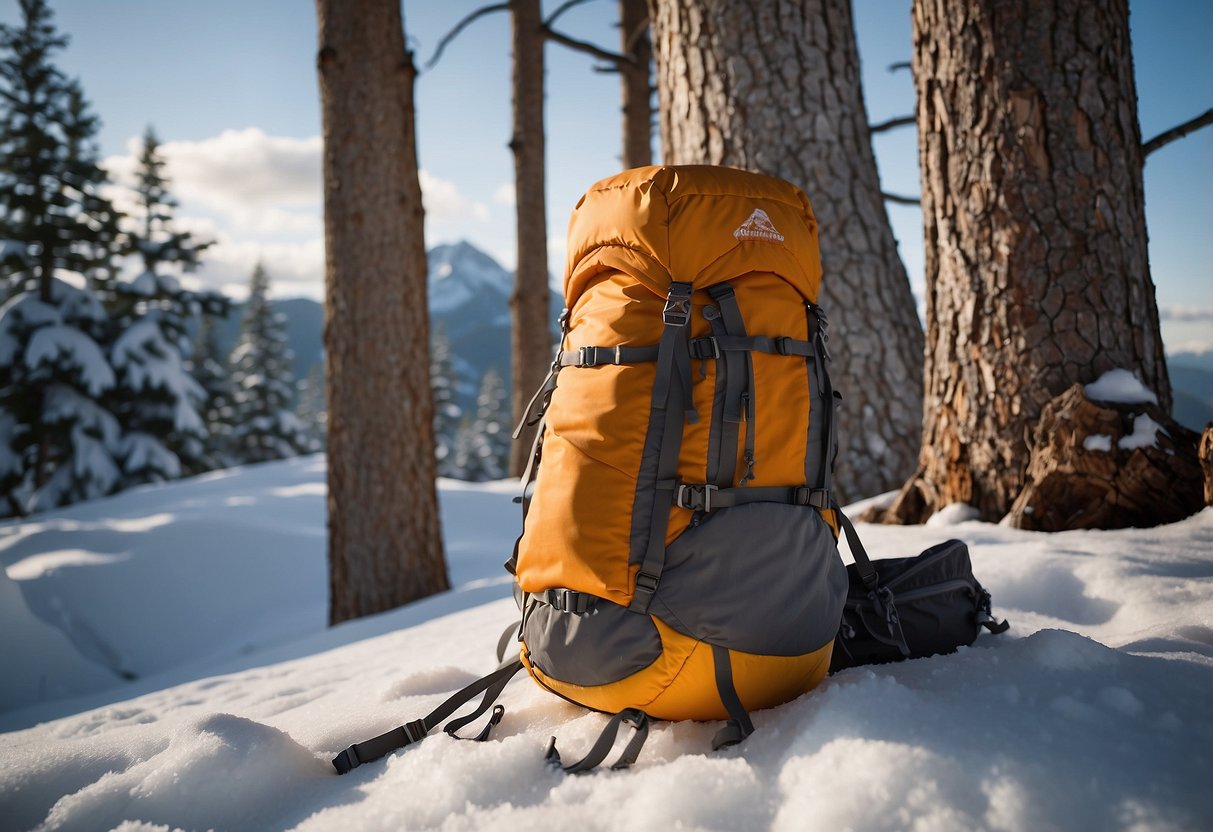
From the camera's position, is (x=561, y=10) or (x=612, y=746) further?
(x=561, y=10)

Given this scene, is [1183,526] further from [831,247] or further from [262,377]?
[262,377]

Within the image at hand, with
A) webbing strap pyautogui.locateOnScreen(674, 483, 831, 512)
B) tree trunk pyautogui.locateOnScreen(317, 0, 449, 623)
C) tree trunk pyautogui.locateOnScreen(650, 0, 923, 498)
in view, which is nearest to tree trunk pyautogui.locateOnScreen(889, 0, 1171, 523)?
tree trunk pyautogui.locateOnScreen(650, 0, 923, 498)

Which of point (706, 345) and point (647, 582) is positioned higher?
point (706, 345)

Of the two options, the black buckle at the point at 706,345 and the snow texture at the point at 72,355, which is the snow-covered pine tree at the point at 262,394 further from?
the black buckle at the point at 706,345

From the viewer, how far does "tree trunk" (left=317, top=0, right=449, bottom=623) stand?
422 centimetres

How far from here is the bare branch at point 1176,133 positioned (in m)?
2.49

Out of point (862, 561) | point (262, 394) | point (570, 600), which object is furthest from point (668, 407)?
point (262, 394)

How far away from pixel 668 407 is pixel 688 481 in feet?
0.53

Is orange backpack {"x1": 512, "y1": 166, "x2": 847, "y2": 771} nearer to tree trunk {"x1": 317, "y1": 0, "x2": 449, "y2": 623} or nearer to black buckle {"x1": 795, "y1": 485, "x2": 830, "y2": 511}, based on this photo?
black buckle {"x1": 795, "y1": 485, "x2": 830, "y2": 511}

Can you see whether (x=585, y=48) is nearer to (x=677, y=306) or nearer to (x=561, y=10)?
(x=561, y=10)

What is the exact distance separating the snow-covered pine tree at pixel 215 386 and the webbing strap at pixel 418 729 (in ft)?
80.9

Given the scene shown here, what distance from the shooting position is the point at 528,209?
8547 millimetres

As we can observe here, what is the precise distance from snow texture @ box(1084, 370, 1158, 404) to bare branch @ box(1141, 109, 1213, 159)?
889 millimetres

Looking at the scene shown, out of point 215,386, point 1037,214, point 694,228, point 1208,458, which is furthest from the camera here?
point 215,386
